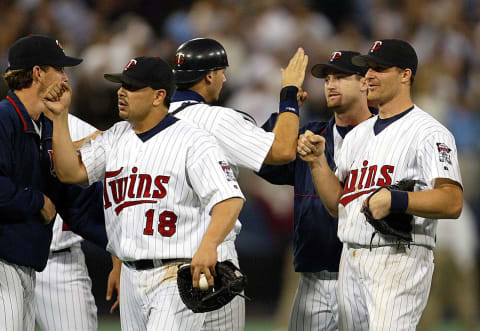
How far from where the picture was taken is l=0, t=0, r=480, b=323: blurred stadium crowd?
9.03m

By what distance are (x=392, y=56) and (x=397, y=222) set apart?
0.96m

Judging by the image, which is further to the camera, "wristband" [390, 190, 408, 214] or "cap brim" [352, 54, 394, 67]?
"cap brim" [352, 54, 394, 67]

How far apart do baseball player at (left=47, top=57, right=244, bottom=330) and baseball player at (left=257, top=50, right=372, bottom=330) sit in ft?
3.42

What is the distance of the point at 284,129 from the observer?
437cm

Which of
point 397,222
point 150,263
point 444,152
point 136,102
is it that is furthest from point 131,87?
point 444,152

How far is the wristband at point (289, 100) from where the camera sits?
445 centimetres

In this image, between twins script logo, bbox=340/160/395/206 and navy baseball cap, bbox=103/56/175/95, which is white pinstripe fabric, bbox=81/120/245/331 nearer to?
navy baseball cap, bbox=103/56/175/95

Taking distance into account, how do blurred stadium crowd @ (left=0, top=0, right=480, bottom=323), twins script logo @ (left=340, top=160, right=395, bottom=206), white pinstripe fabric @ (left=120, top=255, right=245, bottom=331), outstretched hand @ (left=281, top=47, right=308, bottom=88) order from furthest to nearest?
blurred stadium crowd @ (left=0, top=0, right=480, bottom=323) < outstretched hand @ (left=281, top=47, right=308, bottom=88) < twins script logo @ (left=340, top=160, right=395, bottom=206) < white pinstripe fabric @ (left=120, top=255, right=245, bottom=331)

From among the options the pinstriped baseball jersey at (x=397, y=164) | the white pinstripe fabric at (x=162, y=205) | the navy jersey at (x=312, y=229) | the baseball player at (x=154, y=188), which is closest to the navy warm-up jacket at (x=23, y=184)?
the baseball player at (x=154, y=188)

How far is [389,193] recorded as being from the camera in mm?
3844

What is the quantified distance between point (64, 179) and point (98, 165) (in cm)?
19

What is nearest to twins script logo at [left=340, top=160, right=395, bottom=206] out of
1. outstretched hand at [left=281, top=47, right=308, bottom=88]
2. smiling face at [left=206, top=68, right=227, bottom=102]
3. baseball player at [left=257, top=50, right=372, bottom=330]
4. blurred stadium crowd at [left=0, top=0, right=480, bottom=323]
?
baseball player at [left=257, top=50, right=372, bottom=330]

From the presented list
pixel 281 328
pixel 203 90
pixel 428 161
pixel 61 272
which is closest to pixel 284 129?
pixel 203 90

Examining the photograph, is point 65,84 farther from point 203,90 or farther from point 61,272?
point 61,272
